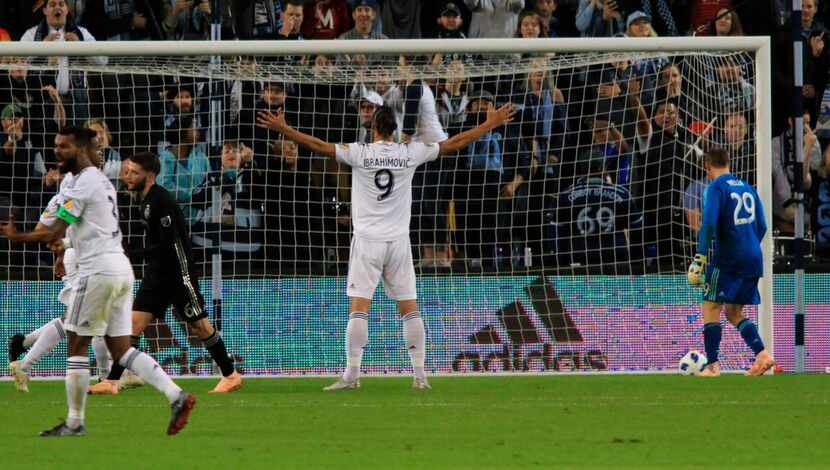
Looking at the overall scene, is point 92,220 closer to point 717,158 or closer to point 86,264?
point 86,264

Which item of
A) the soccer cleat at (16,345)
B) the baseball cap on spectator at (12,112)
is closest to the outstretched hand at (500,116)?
the soccer cleat at (16,345)

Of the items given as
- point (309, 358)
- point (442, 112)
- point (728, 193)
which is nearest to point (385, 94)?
point (442, 112)

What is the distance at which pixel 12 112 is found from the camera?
1681 cm

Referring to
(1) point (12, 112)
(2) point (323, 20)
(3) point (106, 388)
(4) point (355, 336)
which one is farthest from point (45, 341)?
(2) point (323, 20)

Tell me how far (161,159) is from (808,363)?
7.23 m

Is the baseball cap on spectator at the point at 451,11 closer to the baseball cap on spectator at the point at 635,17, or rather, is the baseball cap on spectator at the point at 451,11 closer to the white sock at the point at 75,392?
the baseball cap on spectator at the point at 635,17

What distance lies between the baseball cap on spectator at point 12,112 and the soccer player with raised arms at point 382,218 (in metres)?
4.17

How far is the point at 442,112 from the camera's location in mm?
17172

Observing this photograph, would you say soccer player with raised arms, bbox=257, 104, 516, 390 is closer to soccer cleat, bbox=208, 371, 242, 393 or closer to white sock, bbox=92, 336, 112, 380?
soccer cleat, bbox=208, 371, 242, 393

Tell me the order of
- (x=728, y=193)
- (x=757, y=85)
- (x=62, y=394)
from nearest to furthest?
(x=62, y=394) < (x=728, y=193) < (x=757, y=85)

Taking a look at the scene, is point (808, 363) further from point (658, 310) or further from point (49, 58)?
point (49, 58)

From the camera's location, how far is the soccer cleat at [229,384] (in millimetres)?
14188

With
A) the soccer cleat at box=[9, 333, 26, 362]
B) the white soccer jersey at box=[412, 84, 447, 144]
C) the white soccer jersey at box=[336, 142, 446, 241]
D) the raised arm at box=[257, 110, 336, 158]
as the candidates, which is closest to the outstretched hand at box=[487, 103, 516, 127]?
the white soccer jersey at box=[412, 84, 447, 144]

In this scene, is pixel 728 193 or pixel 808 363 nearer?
pixel 728 193
